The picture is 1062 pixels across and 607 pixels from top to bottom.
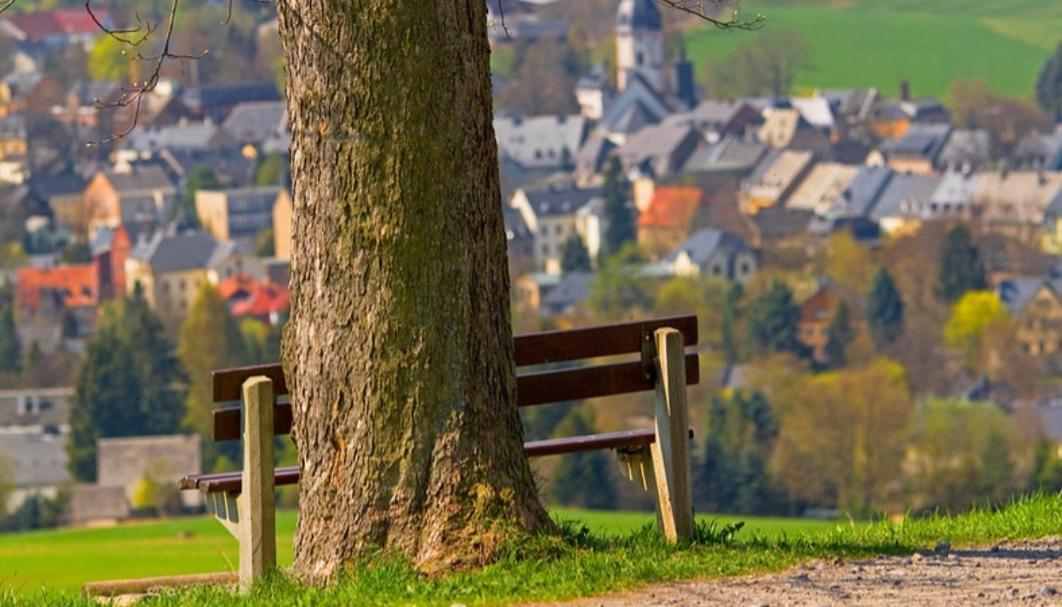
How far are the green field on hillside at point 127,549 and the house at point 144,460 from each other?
29.7 feet

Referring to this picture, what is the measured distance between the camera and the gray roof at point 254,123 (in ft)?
386

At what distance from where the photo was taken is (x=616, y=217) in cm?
9575

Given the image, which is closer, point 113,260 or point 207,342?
point 207,342

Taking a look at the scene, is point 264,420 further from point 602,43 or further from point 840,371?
point 602,43

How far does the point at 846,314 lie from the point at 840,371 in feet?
22.6

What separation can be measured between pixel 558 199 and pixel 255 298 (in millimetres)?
20208

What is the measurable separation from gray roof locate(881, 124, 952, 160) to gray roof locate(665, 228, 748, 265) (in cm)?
2114

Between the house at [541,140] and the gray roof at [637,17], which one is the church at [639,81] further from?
the house at [541,140]

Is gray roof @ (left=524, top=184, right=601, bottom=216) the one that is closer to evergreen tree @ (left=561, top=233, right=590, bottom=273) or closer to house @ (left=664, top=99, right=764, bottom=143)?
evergreen tree @ (left=561, top=233, right=590, bottom=273)

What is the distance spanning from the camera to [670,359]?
5.95m

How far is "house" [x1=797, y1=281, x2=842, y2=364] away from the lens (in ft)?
249

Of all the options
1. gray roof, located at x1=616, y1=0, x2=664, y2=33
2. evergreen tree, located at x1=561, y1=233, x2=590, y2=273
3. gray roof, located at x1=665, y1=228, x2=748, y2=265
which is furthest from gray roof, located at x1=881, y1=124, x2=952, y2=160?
evergreen tree, located at x1=561, y1=233, x2=590, y2=273

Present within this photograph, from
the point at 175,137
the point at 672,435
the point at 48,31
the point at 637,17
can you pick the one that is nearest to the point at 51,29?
the point at 48,31

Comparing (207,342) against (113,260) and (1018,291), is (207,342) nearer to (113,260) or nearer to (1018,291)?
(113,260)
